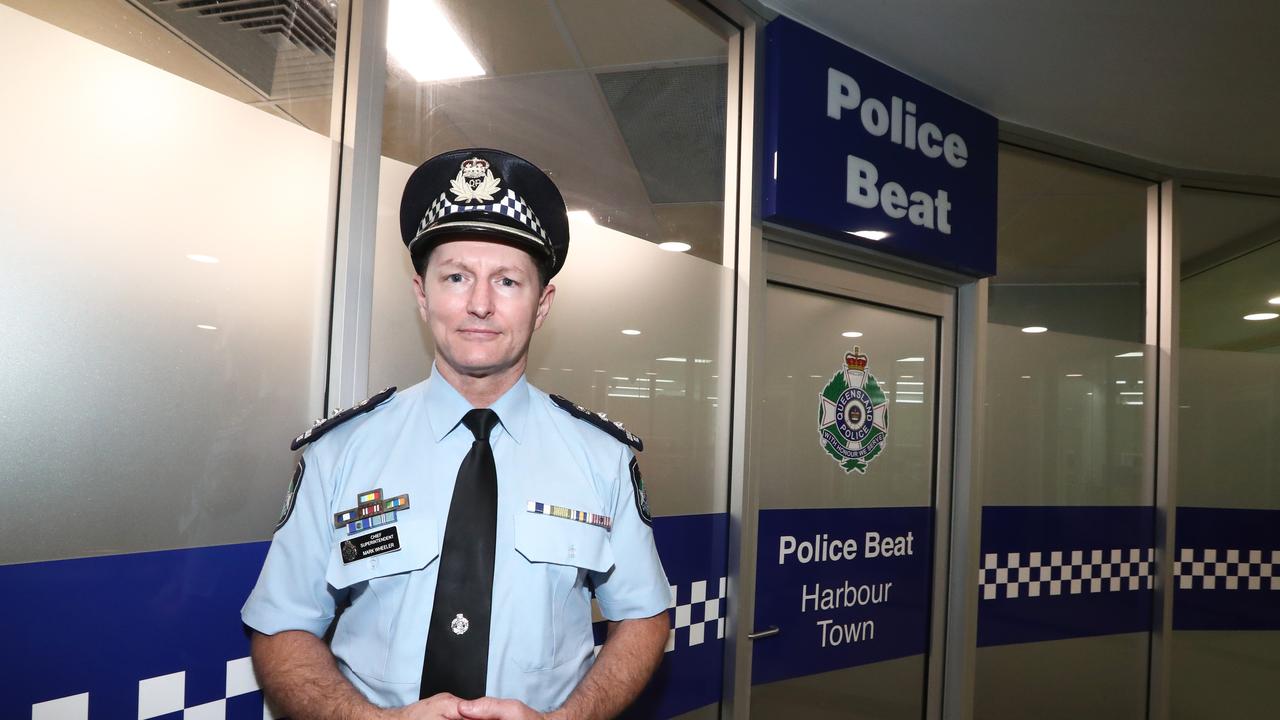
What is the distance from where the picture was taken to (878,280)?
9.14 feet

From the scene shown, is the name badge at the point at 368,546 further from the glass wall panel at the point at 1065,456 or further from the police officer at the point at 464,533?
the glass wall panel at the point at 1065,456

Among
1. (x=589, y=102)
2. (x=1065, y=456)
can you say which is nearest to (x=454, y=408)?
(x=589, y=102)

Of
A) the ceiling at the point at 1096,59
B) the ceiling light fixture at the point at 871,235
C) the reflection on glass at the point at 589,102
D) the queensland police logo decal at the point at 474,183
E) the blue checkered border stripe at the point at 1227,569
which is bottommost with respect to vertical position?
the blue checkered border stripe at the point at 1227,569

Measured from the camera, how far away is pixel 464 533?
126 centimetres

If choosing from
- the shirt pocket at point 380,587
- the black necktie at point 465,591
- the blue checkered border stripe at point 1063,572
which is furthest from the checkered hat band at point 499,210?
the blue checkered border stripe at point 1063,572

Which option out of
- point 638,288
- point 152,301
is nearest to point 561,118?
point 638,288

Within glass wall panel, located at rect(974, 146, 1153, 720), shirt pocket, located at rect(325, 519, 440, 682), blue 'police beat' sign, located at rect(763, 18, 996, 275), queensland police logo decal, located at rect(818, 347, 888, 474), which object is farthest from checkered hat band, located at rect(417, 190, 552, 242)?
glass wall panel, located at rect(974, 146, 1153, 720)

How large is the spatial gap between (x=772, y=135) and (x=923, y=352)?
1101mm

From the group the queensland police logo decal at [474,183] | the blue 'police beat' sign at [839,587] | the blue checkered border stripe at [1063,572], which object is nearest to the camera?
the queensland police logo decal at [474,183]

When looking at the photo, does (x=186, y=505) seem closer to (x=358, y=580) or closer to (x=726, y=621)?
(x=358, y=580)

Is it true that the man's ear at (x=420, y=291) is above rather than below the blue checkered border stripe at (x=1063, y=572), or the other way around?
above

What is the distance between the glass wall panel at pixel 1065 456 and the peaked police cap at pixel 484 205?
2.26 metres

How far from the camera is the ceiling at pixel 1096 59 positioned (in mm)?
2301

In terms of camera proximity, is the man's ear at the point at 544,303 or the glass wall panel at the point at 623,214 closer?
the man's ear at the point at 544,303
